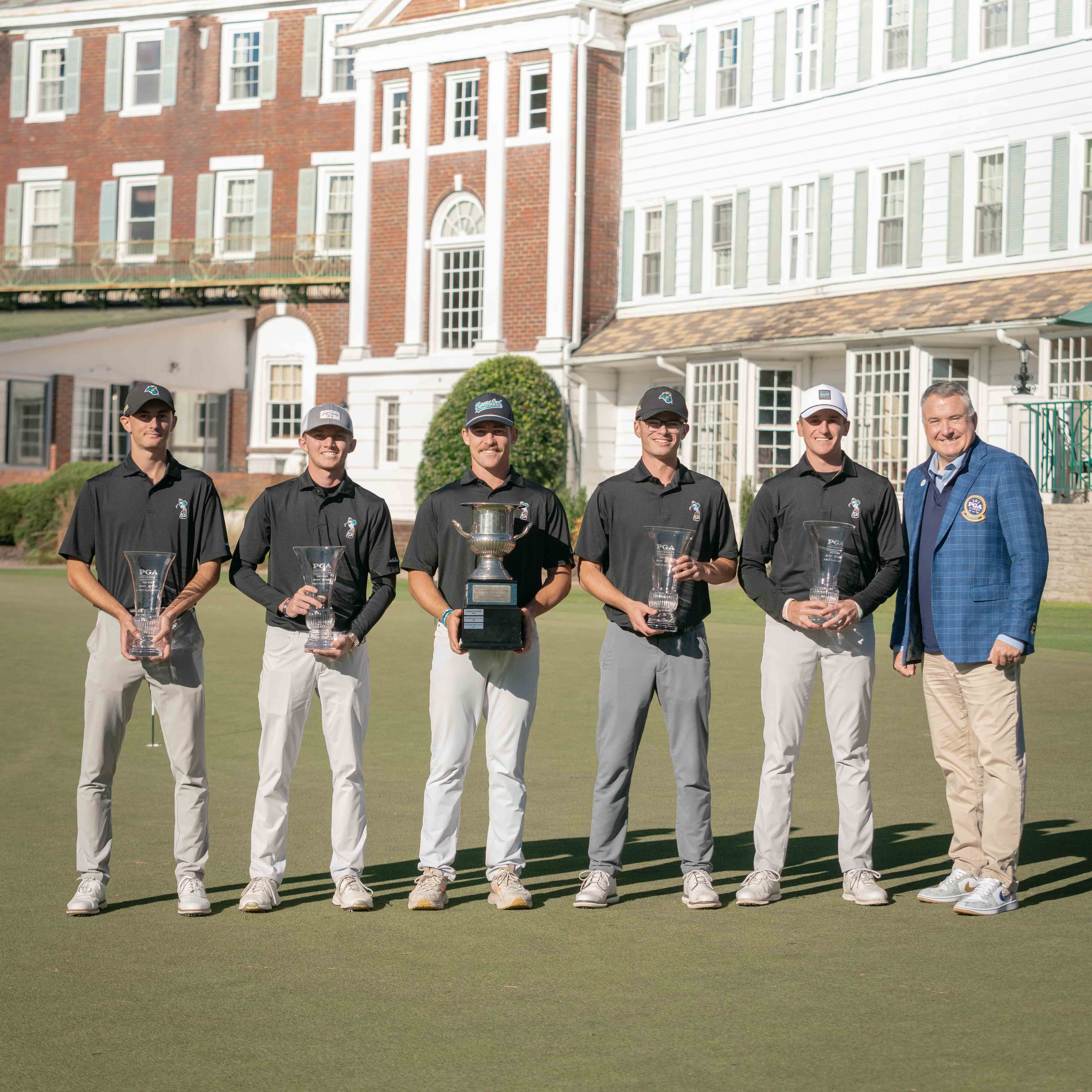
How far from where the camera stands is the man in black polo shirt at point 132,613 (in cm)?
653

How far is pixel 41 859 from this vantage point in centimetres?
746

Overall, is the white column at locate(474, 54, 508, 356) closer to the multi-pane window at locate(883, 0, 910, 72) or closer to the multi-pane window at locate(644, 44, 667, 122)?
the multi-pane window at locate(644, 44, 667, 122)

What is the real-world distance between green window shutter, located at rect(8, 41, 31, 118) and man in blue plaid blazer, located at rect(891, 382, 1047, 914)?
4122 cm

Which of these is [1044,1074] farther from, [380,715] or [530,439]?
[530,439]

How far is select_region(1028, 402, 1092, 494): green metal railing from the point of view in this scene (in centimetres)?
2280

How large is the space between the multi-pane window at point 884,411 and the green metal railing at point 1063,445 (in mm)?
3299

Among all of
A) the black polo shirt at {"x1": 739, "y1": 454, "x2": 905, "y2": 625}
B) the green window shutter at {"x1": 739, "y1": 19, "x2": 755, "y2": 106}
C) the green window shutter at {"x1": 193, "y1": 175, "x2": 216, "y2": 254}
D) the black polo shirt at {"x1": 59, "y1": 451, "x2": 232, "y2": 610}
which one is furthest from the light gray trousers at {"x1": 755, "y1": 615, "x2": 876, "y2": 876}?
the green window shutter at {"x1": 193, "y1": 175, "x2": 216, "y2": 254}

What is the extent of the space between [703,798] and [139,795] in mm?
3794

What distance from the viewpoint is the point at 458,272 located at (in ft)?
114

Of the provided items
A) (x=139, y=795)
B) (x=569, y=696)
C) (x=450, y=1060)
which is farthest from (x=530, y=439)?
(x=450, y=1060)

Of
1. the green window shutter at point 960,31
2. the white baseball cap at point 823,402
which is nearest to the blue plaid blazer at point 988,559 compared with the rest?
the white baseball cap at point 823,402

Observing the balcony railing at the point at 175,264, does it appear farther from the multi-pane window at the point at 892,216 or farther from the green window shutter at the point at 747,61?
the multi-pane window at the point at 892,216

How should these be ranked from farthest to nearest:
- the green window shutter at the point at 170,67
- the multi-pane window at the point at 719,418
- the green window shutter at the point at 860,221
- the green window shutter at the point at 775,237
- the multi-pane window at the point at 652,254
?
the green window shutter at the point at 170,67
the multi-pane window at the point at 652,254
the multi-pane window at the point at 719,418
the green window shutter at the point at 775,237
the green window shutter at the point at 860,221

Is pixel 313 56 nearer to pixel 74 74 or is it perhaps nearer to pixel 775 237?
pixel 74 74
